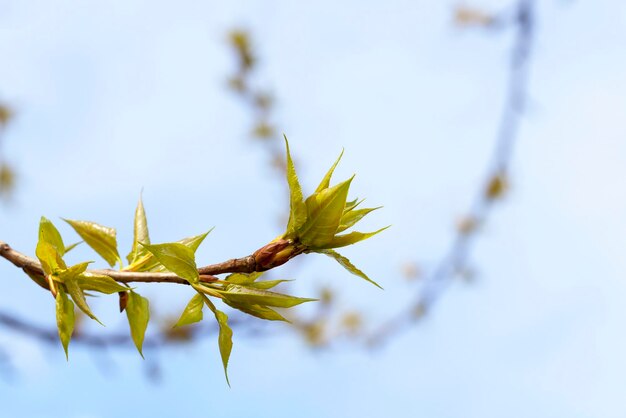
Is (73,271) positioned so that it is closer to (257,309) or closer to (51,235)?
(51,235)

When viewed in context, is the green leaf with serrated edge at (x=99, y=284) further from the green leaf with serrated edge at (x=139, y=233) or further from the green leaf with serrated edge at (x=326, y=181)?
the green leaf with serrated edge at (x=326, y=181)

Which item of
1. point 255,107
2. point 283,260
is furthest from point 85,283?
point 255,107

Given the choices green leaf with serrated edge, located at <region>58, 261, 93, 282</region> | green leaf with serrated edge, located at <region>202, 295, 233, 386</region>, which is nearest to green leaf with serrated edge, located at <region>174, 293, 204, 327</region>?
green leaf with serrated edge, located at <region>202, 295, 233, 386</region>

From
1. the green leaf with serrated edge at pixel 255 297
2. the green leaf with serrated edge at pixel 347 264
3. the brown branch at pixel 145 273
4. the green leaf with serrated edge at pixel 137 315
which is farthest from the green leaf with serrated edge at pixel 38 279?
the green leaf with serrated edge at pixel 347 264

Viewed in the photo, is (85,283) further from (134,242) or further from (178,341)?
(178,341)

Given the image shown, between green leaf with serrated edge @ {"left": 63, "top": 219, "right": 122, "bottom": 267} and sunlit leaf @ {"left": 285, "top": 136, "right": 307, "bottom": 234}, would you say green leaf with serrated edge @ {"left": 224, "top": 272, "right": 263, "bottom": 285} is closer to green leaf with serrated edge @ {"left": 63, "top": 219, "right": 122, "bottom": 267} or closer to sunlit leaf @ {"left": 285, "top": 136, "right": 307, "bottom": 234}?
sunlit leaf @ {"left": 285, "top": 136, "right": 307, "bottom": 234}

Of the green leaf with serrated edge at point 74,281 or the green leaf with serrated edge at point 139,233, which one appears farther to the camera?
the green leaf with serrated edge at point 139,233
